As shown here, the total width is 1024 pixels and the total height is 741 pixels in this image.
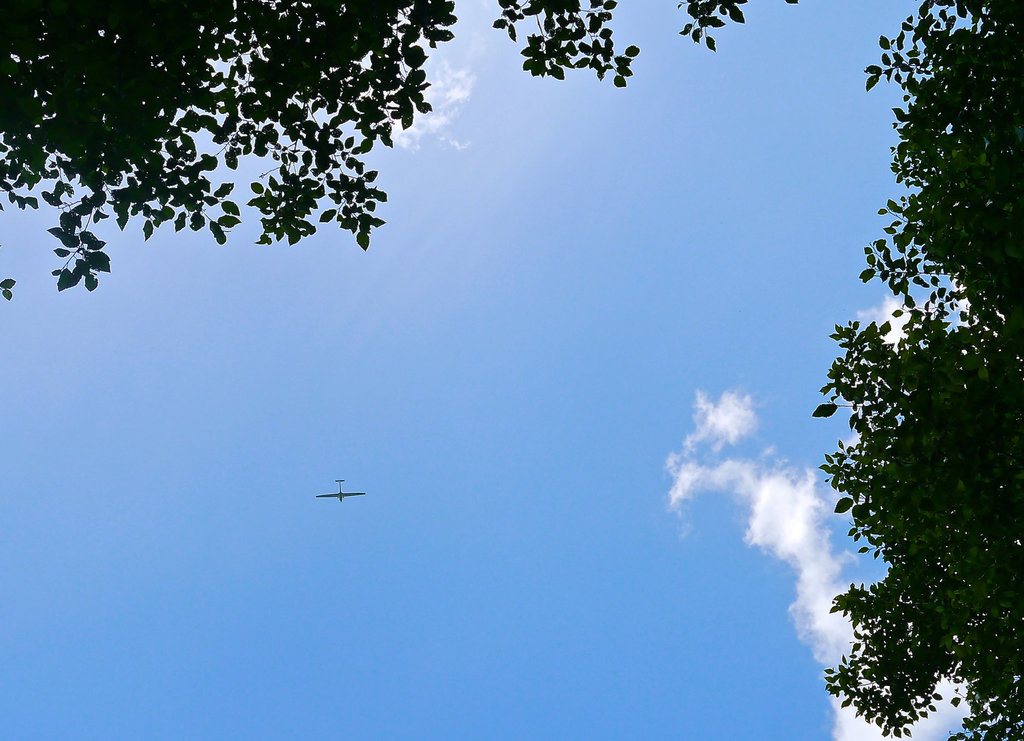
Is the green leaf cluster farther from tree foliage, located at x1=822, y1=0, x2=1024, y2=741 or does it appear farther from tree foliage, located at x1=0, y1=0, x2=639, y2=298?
tree foliage, located at x1=822, y1=0, x2=1024, y2=741

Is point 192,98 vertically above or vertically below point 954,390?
above

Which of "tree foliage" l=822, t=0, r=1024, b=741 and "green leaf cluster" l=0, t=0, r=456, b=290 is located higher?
"green leaf cluster" l=0, t=0, r=456, b=290

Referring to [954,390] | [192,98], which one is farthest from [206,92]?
[954,390]

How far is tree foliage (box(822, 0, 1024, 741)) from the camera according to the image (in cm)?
603

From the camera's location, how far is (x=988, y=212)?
6.36 m

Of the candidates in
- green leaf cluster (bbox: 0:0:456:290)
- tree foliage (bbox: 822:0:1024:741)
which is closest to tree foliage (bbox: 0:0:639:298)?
green leaf cluster (bbox: 0:0:456:290)

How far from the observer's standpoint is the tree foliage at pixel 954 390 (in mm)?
6031

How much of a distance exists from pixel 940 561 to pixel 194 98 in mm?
14307

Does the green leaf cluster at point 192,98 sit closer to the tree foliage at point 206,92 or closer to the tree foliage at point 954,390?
the tree foliage at point 206,92

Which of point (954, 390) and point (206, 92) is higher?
point (206, 92)

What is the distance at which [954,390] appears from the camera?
19.7 feet

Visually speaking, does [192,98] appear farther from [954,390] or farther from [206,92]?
[954,390]

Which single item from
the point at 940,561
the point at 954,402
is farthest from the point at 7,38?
the point at 940,561

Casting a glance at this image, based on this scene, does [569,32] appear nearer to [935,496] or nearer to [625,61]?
[625,61]
